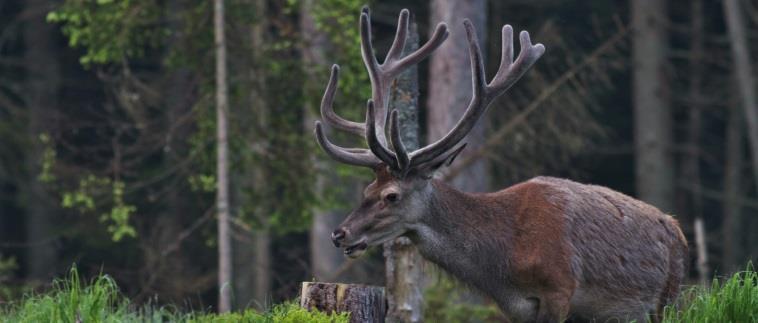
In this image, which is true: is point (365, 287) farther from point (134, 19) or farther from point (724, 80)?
point (724, 80)

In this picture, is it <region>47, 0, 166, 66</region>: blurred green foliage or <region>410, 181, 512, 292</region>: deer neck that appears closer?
<region>410, 181, 512, 292</region>: deer neck

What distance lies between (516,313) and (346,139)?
7533 mm

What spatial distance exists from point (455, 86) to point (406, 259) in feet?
18.6

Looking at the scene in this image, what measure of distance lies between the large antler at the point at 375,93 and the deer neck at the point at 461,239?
0.45 m

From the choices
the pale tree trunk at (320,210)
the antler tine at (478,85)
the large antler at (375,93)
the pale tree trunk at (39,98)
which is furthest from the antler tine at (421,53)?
the pale tree trunk at (39,98)

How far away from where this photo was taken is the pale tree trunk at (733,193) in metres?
27.0

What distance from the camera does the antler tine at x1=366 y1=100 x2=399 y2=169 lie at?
855 cm

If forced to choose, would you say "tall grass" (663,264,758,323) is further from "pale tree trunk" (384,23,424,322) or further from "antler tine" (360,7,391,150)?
"pale tree trunk" (384,23,424,322)

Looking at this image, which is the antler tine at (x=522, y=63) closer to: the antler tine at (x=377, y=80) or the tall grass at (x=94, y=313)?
the antler tine at (x=377, y=80)

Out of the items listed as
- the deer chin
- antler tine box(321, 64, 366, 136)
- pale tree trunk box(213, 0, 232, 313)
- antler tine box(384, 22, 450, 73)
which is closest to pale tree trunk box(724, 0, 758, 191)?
pale tree trunk box(213, 0, 232, 313)

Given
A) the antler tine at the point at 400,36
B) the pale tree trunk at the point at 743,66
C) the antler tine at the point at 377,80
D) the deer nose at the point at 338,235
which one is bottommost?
the deer nose at the point at 338,235

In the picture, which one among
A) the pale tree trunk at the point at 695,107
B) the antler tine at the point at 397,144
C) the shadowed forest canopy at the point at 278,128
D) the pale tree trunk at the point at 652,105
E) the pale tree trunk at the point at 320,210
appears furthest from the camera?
the pale tree trunk at the point at 695,107

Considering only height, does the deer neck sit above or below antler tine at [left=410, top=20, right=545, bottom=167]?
below

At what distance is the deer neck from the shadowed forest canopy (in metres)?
1.27
